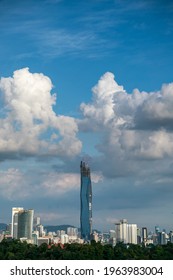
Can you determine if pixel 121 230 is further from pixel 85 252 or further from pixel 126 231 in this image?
pixel 85 252

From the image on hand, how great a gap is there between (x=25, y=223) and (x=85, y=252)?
76.7ft

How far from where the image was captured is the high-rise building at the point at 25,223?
3450 cm

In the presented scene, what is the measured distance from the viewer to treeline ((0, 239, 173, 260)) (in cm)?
1172

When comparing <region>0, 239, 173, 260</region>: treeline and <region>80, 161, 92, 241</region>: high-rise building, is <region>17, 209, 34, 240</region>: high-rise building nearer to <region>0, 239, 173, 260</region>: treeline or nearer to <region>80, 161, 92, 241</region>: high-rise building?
<region>80, 161, 92, 241</region>: high-rise building

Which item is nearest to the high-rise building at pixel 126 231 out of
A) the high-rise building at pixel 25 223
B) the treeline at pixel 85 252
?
the high-rise building at pixel 25 223

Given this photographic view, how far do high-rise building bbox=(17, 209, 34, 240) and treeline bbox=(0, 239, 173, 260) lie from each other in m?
21.4

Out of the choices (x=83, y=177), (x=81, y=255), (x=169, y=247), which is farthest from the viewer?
(x=83, y=177)
